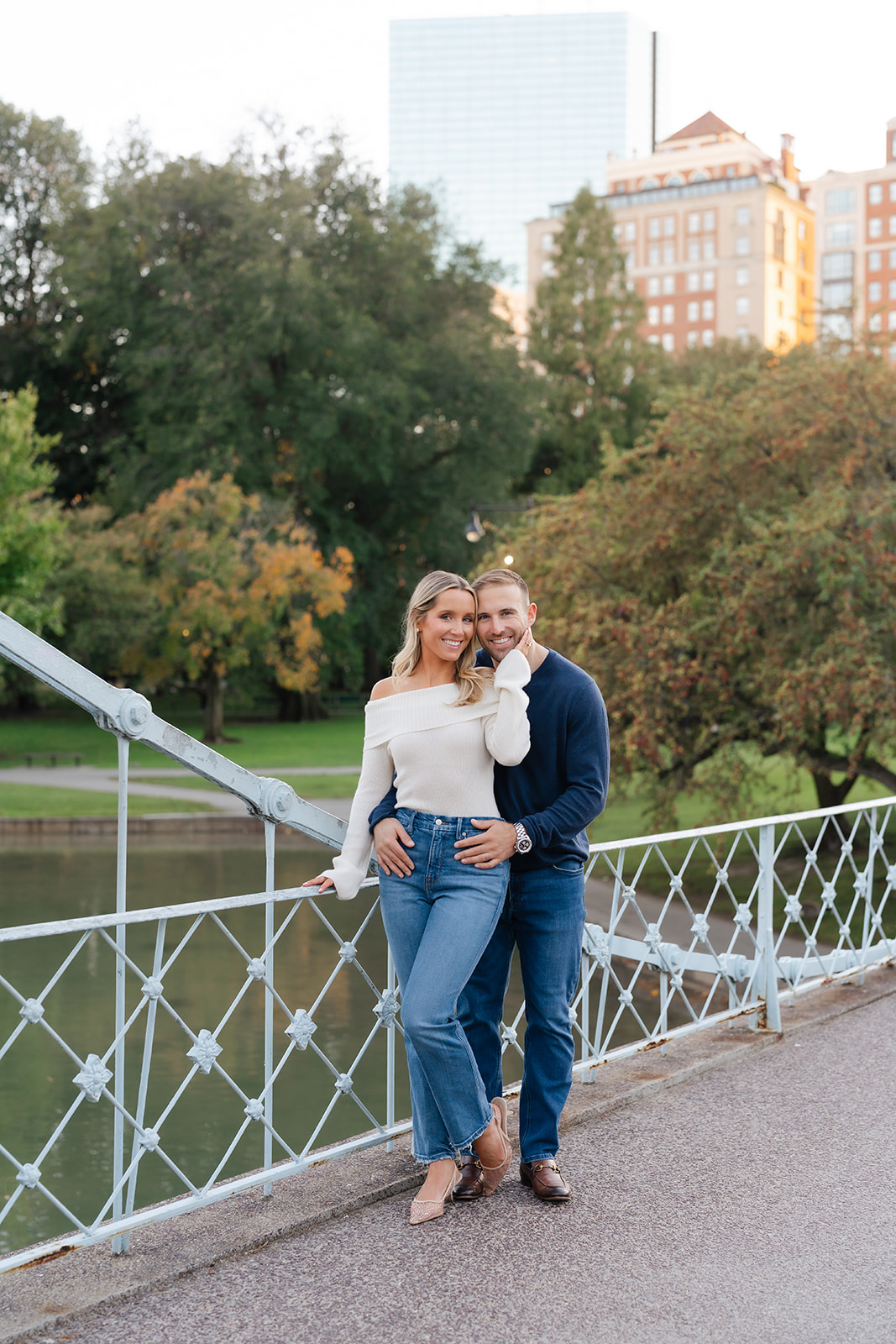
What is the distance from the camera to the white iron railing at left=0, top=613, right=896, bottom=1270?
345 cm

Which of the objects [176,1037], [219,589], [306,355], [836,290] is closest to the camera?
[176,1037]

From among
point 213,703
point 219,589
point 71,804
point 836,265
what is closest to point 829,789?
point 71,804

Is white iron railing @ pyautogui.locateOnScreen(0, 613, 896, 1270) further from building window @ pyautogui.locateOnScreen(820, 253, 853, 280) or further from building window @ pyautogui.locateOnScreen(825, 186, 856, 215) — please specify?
building window @ pyautogui.locateOnScreen(825, 186, 856, 215)

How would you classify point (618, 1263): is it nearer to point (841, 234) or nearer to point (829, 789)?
point (829, 789)

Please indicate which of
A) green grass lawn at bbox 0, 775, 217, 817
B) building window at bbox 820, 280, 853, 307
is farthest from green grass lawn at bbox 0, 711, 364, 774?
building window at bbox 820, 280, 853, 307

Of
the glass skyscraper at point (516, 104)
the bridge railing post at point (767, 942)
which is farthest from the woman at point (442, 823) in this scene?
the glass skyscraper at point (516, 104)

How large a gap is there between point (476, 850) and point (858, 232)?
11840cm

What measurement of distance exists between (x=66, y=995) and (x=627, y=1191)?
35.2 feet

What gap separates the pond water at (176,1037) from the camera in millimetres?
9562

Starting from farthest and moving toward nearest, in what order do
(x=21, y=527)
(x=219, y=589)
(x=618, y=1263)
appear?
(x=219, y=589) → (x=21, y=527) → (x=618, y=1263)

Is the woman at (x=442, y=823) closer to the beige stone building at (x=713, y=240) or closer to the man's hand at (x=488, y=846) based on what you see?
→ the man's hand at (x=488, y=846)

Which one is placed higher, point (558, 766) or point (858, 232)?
point (858, 232)

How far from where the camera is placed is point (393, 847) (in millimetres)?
3709

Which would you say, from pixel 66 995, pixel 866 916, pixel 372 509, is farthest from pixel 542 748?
pixel 372 509
